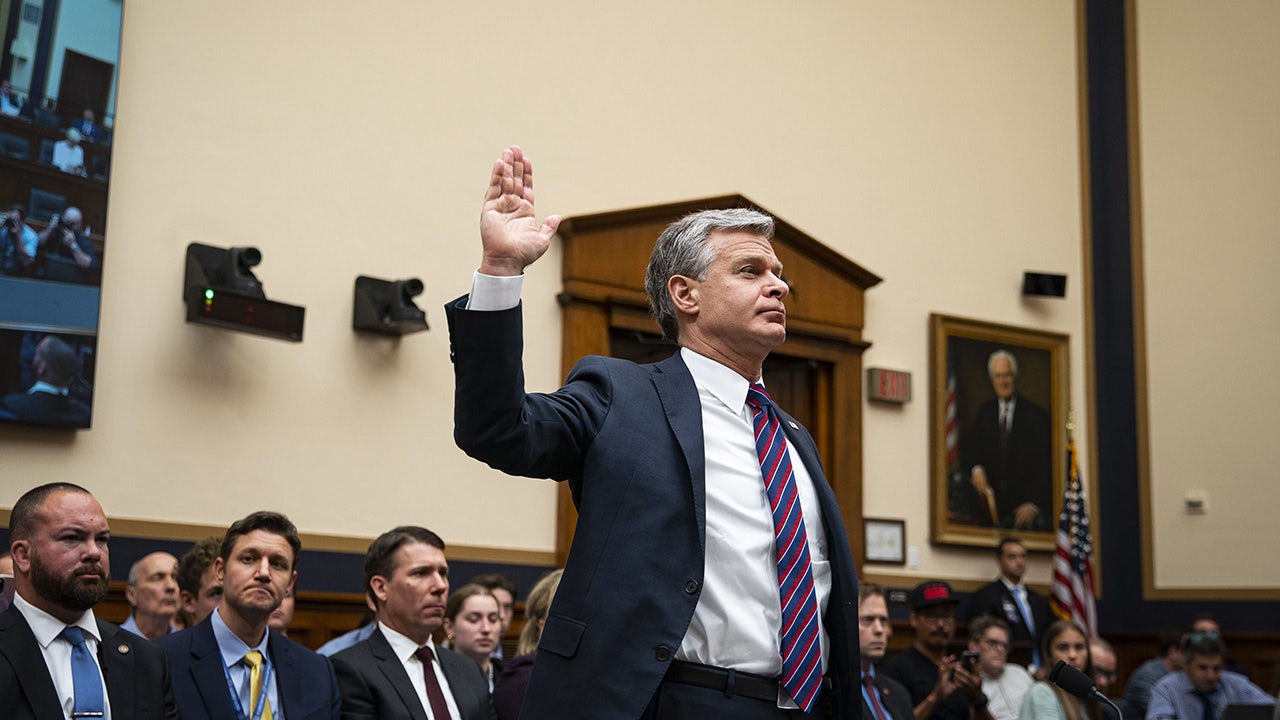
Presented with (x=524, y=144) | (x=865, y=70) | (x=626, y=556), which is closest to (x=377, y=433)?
(x=524, y=144)

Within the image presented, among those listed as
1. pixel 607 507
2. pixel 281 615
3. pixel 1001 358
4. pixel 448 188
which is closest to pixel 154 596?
pixel 281 615

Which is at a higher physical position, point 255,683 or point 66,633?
point 66,633

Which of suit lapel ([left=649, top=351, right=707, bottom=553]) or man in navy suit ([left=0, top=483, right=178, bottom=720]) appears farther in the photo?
man in navy suit ([left=0, top=483, right=178, bottom=720])

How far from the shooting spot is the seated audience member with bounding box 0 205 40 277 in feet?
18.2

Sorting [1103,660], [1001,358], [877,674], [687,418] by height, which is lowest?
[1103,660]

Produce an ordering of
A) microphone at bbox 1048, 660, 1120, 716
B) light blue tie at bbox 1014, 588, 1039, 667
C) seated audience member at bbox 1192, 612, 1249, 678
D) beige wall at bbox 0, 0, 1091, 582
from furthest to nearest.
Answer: light blue tie at bbox 1014, 588, 1039, 667 → seated audience member at bbox 1192, 612, 1249, 678 → beige wall at bbox 0, 0, 1091, 582 → microphone at bbox 1048, 660, 1120, 716

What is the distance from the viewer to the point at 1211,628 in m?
8.02

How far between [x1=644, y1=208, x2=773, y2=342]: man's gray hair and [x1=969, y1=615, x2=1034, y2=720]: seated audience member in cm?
453

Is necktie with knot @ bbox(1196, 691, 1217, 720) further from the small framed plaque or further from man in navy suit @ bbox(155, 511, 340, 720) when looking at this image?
man in navy suit @ bbox(155, 511, 340, 720)

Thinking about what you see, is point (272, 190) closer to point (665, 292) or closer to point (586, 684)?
point (665, 292)

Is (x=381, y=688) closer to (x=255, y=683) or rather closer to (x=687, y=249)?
(x=255, y=683)

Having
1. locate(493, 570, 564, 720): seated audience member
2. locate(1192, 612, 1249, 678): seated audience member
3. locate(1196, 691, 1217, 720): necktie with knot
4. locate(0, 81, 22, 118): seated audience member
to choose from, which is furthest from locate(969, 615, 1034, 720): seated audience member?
locate(0, 81, 22, 118): seated audience member

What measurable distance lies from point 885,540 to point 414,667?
198 inches

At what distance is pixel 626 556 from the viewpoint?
2020 mm
